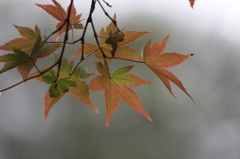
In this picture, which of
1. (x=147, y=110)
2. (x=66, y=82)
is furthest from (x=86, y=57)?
(x=147, y=110)

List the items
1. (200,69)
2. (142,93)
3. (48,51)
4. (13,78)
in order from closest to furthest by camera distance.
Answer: (48,51), (142,93), (13,78), (200,69)

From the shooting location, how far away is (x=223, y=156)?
5.04m

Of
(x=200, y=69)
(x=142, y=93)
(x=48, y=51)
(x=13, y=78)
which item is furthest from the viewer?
(x=200, y=69)

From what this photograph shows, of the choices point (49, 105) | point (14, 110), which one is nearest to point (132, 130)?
point (14, 110)

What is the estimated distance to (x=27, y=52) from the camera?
1.71ft

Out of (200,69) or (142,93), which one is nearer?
(142,93)

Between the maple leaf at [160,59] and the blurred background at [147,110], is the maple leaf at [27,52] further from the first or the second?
the blurred background at [147,110]

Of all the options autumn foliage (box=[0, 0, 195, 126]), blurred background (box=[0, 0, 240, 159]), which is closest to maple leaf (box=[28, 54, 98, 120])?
autumn foliage (box=[0, 0, 195, 126])

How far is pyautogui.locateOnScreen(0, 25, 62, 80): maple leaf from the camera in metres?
0.48

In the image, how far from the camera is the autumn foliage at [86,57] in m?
0.48

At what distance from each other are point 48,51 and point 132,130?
14.4 ft

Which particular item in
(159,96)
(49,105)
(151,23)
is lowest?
(159,96)

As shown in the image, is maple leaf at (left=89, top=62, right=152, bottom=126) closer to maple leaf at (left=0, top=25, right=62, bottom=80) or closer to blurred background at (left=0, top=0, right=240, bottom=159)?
maple leaf at (left=0, top=25, right=62, bottom=80)

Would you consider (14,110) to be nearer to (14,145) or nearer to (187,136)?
(14,145)
